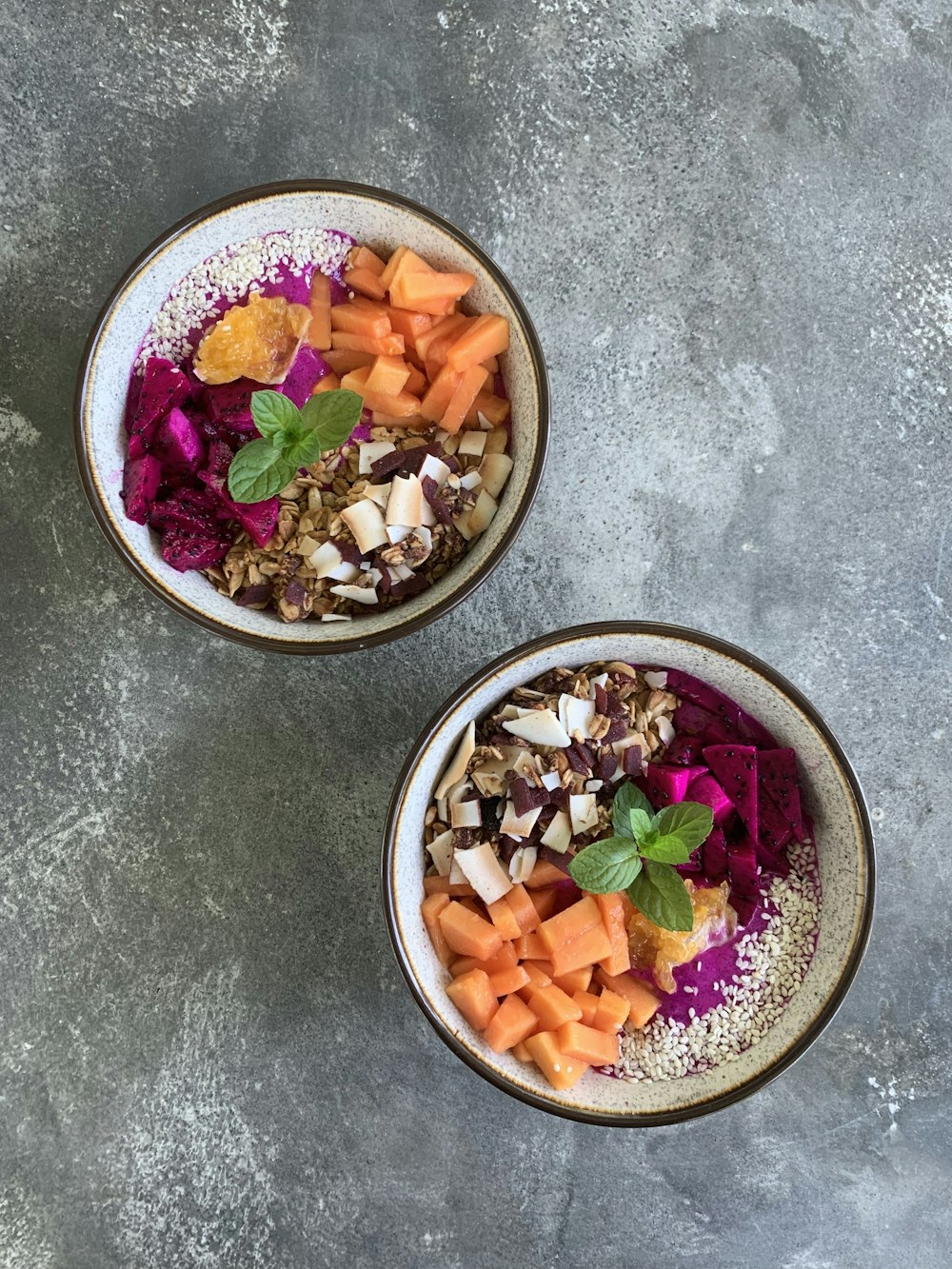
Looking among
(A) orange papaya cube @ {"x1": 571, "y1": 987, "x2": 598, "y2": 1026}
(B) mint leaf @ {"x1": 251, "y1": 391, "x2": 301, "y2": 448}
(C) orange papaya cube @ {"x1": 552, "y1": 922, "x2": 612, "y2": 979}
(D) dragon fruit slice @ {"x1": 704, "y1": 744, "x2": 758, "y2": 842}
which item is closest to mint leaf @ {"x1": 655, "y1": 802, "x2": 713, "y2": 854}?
(D) dragon fruit slice @ {"x1": 704, "y1": 744, "x2": 758, "y2": 842}

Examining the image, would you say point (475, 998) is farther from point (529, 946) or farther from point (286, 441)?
point (286, 441)

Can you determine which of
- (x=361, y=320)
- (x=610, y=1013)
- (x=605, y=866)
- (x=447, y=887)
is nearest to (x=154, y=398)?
(x=361, y=320)

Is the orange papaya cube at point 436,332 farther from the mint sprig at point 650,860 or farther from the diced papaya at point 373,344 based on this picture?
the mint sprig at point 650,860

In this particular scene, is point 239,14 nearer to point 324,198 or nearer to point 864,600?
point 324,198

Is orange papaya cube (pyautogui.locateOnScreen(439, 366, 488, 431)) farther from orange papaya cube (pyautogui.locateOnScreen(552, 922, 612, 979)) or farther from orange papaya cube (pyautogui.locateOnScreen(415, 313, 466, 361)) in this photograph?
orange papaya cube (pyautogui.locateOnScreen(552, 922, 612, 979))

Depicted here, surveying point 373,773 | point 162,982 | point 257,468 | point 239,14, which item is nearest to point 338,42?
point 239,14

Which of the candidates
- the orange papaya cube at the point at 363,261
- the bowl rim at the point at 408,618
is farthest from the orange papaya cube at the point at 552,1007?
the orange papaya cube at the point at 363,261
